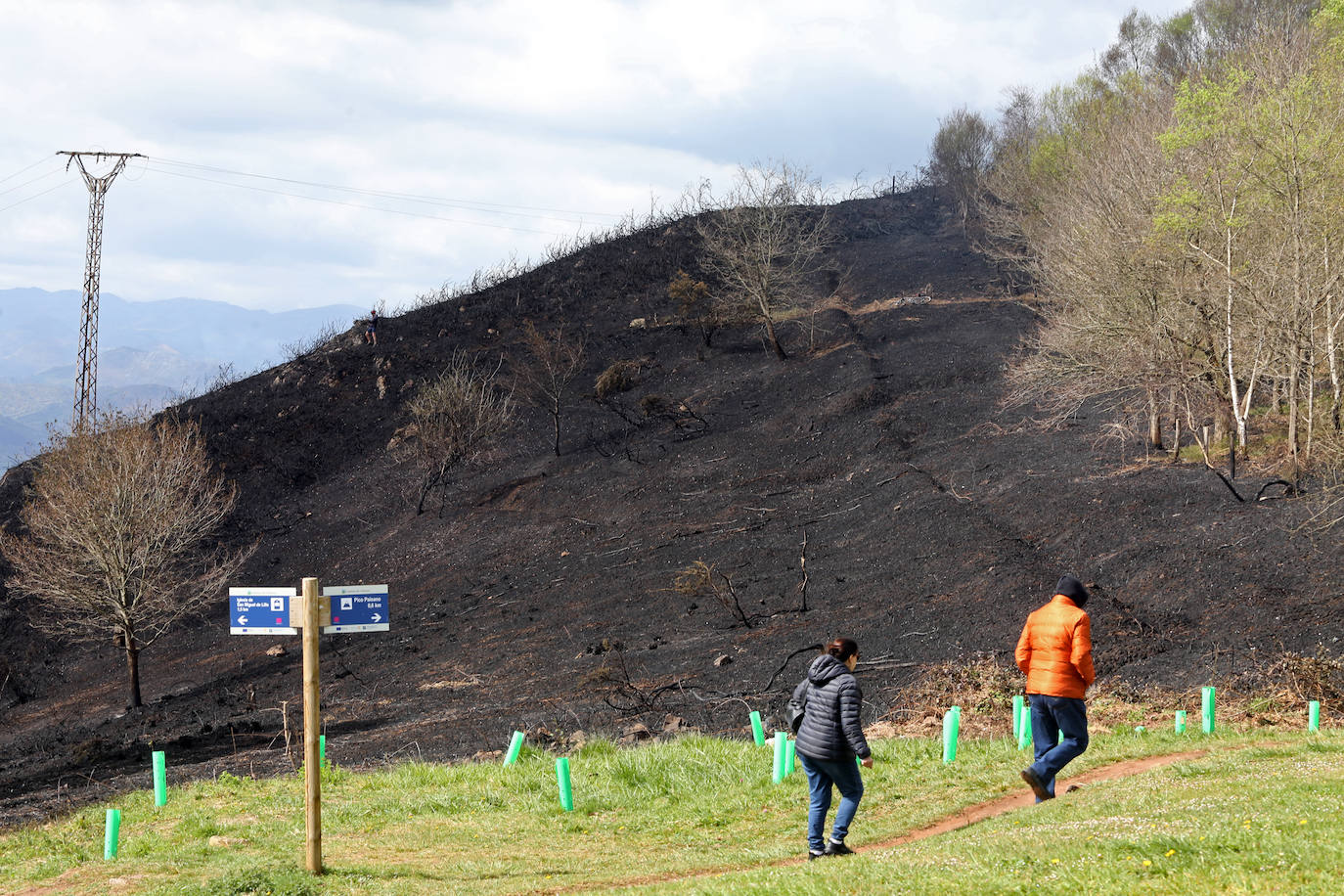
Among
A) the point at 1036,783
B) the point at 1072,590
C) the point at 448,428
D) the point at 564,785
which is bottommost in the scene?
the point at 564,785

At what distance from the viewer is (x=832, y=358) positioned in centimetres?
3719

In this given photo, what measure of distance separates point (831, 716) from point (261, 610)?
418 cm

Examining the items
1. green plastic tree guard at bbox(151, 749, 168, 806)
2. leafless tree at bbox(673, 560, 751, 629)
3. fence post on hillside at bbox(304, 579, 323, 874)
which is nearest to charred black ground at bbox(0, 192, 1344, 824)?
leafless tree at bbox(673, 560, 751, 629)

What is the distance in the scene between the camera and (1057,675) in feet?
23.6

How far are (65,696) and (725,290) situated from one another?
29093 millimetres

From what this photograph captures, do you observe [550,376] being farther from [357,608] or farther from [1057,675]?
[1057,675]

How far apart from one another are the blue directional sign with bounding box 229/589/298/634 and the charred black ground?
700 cm

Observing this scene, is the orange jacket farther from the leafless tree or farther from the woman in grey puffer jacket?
the leafless tree

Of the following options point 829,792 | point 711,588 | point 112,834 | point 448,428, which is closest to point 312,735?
point 112,834

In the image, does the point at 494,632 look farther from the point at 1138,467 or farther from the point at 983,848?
the point at 983,848

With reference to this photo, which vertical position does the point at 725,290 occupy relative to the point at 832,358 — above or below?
above

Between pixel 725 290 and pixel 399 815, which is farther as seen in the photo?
pixel 725 290

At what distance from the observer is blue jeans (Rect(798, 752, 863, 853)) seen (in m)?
6.50

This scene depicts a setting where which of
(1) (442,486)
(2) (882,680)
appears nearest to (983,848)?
(2) (882,680)
